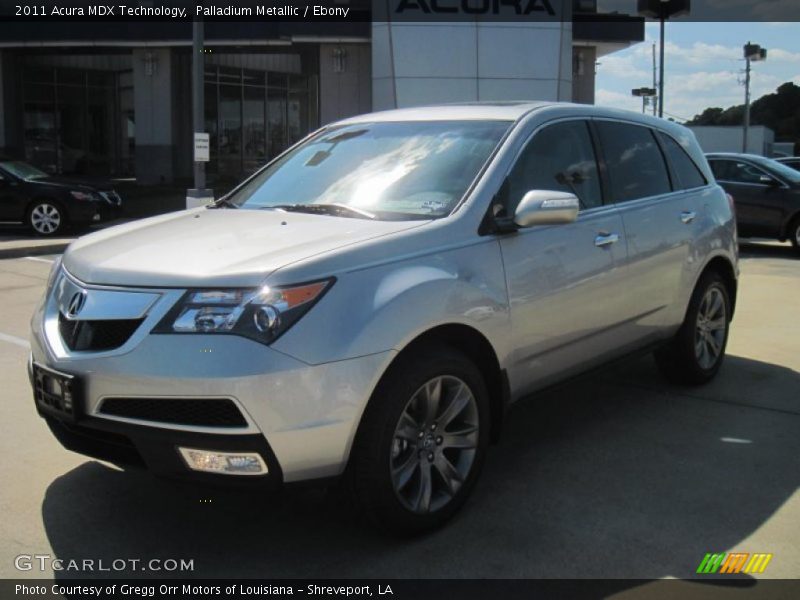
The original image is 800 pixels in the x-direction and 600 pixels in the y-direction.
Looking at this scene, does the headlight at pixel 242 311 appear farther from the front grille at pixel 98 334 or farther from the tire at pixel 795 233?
the tire at pixel 795 233

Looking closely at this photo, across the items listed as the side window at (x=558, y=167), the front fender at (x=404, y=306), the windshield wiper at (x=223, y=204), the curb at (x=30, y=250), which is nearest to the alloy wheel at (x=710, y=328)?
the side window at (x=558, y=167)

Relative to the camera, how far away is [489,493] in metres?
3.90

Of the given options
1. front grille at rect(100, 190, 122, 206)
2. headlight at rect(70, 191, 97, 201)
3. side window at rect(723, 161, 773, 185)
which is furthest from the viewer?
front grille at rect(100, 190, 122, 206)

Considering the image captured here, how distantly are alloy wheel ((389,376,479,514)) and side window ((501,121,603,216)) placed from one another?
0.97 m

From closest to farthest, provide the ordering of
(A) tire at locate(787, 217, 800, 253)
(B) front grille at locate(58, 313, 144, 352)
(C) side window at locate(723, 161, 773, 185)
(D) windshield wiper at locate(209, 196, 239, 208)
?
(B) front grille at locate(58, 313, 144, 352), (D) windshield wiper at locate(209, 196, 239, 208), (A) tire at locate(787, 217, 800, 253), (C) side window at locate(723, 161, 773, 185)

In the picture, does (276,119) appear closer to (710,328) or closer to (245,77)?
(245,77)

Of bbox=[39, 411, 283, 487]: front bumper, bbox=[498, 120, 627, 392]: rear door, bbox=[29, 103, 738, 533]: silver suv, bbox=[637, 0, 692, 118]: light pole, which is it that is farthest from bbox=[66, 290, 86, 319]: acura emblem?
bbox=[637, 0, 692, 118]: light pole

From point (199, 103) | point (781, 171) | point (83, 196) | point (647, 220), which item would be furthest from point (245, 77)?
point (647, 220)

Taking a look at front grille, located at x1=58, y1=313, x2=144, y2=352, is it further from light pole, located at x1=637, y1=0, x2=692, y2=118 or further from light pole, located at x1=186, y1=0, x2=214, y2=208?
light pole, located at x1=637, y1=0, x2=692, y2=118

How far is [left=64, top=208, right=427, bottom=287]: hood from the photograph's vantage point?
10.0ft

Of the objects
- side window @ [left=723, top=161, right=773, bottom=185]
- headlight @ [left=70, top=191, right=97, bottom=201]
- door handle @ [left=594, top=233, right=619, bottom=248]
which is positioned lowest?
door handle @ [left=594, top=233, right=619, bottom=248]

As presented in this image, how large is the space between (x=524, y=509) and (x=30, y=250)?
10902 mm

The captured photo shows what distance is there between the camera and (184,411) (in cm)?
292

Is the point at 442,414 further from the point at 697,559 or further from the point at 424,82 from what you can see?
the point at 424,82
